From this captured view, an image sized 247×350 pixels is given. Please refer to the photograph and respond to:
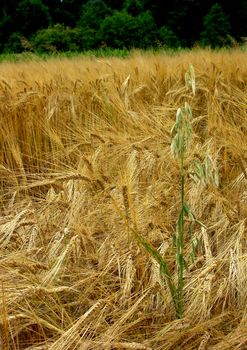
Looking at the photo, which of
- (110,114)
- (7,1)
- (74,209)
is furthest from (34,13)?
(74,209)

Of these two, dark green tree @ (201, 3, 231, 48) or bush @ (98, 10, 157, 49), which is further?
dark green tree @ (201, 3, 231, 48)

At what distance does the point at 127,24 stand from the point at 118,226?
32.1 feet

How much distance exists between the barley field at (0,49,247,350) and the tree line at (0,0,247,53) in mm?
8481

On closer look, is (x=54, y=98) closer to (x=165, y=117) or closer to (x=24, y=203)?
(x=165, y=117)

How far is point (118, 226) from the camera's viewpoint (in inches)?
68.0

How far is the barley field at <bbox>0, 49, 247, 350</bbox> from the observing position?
50.6 inches

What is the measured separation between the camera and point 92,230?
173 cm

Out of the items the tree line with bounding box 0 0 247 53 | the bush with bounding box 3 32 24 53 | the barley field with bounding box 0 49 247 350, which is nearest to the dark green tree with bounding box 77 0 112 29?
the tree line with bounding box 0 0 247 53

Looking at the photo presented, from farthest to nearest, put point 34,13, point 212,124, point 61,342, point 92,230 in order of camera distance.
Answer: point 34,13 → point 212,124 → point 92,230 → point 61,342

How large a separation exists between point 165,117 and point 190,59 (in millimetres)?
1259

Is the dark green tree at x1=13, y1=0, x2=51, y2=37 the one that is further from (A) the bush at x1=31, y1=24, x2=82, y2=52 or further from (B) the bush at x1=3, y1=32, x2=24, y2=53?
(A) the bush at x1=31, y1=24, x2=82, y2=52

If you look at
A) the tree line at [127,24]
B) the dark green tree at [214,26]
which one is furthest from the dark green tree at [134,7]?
the dark green tree at [214,26]

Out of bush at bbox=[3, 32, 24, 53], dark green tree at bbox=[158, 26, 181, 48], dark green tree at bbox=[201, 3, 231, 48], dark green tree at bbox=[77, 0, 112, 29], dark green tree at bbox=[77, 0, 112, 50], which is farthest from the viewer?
bush at bbox=[3, 32, 24, 53]

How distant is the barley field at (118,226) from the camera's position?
1.28 meters
